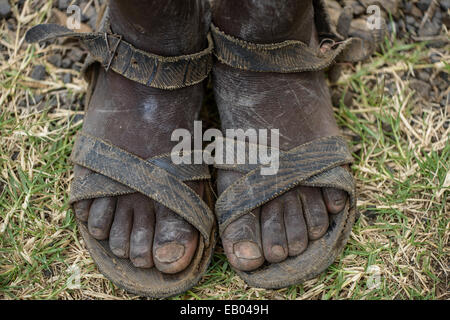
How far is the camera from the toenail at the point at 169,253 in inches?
47.8

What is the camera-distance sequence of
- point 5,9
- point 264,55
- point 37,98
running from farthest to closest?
point 5,9 → point 37,98 → point 264,55

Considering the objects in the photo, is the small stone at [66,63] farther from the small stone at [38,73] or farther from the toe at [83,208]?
the toe at [83,208]

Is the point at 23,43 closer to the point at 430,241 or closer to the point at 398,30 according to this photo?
the point at 398,30

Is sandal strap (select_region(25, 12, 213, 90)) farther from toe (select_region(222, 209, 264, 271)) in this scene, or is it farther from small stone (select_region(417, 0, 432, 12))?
small stone (select_region(417, 0, 432, 12))

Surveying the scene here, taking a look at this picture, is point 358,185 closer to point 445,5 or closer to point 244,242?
point 244,242

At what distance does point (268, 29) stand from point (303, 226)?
55cm

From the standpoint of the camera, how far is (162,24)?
1168 mm

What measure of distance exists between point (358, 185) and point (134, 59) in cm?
80

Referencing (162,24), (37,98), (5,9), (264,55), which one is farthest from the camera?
(5,9)

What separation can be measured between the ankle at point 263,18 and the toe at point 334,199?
449 mm

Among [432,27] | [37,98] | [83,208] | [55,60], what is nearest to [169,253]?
[83,208]

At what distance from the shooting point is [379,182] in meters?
1.47

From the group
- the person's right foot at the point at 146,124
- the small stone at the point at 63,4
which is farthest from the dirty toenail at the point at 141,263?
the small stone at the point at 63,4

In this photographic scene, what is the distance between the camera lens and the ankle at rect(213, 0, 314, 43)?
3.90 ft
